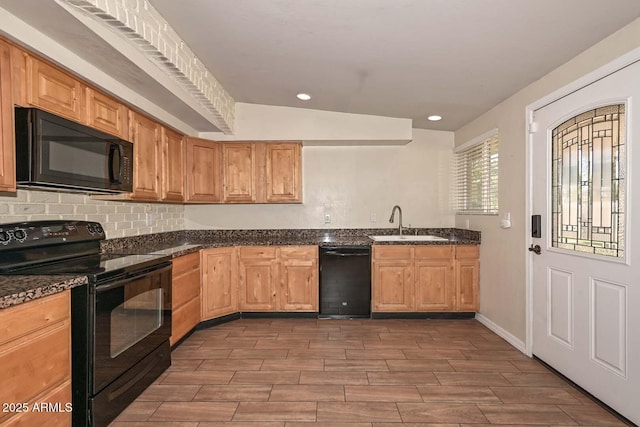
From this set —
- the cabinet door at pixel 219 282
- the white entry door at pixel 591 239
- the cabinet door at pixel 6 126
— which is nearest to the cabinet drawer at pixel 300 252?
the cabinet door at pixel 219 282

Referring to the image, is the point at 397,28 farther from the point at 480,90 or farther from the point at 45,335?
the point at 45,335

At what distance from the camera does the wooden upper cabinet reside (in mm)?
2256

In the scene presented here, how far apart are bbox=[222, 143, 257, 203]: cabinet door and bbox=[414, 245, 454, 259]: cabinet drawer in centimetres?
200

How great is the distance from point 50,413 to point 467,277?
361 cm

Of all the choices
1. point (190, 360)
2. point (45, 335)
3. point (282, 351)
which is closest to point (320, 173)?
point (282, 351)

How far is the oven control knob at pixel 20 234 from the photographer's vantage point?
195cm

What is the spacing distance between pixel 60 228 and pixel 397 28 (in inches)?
99.5

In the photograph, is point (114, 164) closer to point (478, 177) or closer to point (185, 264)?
point (185, 264)

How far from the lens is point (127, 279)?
2.05m

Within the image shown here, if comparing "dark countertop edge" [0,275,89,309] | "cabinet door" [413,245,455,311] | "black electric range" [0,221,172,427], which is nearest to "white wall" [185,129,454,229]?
"cabinet door" [413,245,455,311]

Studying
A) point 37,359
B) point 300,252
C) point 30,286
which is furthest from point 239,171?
point 37,359

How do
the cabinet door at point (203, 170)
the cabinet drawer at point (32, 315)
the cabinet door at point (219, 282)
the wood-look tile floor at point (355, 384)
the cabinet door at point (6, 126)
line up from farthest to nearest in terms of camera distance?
the cabinet door at point (203, 170)
the cabinet door at point (219, 282)
the wood-look tile floor at point (355, 384)
the cabinet door at point (6, 126)
the cabinet drawer at point (32, 315)

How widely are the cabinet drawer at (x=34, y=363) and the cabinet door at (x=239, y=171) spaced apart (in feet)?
8.03

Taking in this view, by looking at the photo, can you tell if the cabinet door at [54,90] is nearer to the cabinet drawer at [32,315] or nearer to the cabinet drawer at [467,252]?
the cabinet drawer at [32,315]
